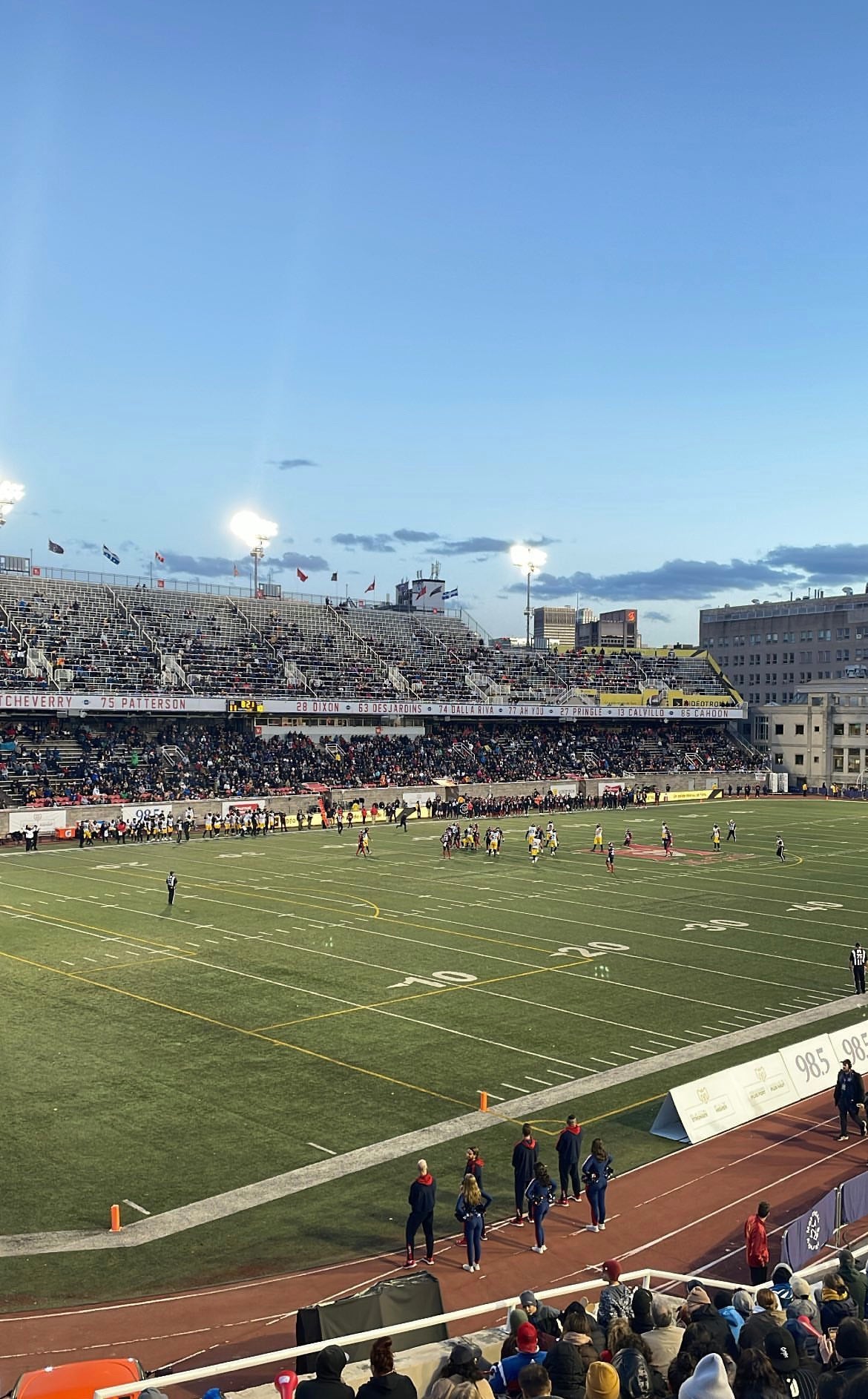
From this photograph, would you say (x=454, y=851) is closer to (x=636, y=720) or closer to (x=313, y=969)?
(x=313, y=969)

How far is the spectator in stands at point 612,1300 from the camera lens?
337 inches

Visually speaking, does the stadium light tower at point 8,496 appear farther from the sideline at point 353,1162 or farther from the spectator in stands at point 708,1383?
the spectator in stands at point 708,1383

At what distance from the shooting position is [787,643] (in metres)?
118

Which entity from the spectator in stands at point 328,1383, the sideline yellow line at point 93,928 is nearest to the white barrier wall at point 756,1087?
the spectator in stands at point 328,1383

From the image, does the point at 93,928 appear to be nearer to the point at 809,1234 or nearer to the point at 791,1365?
the point at 809,1234

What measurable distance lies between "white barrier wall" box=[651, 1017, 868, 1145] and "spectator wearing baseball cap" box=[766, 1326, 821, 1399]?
9685 millimetres

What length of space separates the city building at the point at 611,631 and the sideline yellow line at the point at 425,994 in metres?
97.9

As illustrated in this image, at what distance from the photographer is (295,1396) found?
666 cm

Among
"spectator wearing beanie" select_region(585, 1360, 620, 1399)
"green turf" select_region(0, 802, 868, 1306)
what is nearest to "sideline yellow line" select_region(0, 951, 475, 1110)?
"green turf" select_region(0, 802, 868, 1306)

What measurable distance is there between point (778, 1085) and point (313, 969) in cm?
1168

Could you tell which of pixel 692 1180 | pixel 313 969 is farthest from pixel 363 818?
pixel 692 1180

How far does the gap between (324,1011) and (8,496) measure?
165 feet

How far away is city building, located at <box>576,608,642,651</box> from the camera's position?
128375 millimetres

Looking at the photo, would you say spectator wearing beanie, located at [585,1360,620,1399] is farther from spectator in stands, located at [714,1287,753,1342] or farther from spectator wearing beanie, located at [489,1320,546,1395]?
spectator in stands, located at [714,1287,753,1342]
